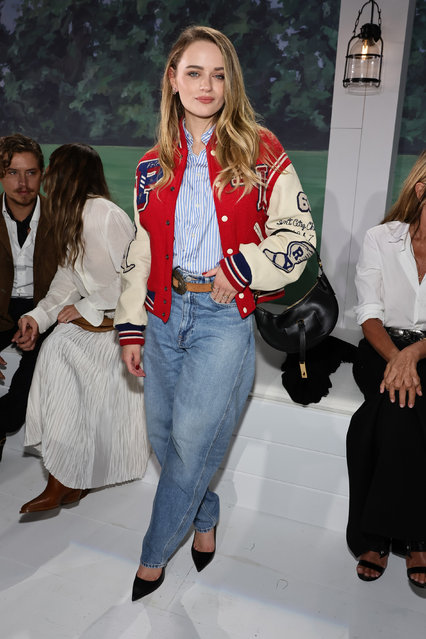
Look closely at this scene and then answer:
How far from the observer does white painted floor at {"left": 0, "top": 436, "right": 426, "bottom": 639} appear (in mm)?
1964

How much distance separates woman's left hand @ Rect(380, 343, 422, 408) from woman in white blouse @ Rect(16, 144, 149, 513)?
1.13 m

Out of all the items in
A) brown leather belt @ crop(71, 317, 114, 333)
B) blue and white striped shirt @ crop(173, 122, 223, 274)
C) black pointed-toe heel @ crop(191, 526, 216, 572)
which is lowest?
black pointed-toe heel @ crop(191, 526, 216, 572)

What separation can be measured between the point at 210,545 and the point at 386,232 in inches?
55.2

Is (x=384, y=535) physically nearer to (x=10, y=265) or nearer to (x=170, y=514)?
(x=170, y=514)

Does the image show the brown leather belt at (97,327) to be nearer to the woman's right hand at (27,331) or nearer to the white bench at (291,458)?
the woman's right hand at (27,331)

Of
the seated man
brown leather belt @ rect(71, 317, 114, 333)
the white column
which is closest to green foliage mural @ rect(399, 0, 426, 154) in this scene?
the white column

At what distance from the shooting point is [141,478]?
285 cm

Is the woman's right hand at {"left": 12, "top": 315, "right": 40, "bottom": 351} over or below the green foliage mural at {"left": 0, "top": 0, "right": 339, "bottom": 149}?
below

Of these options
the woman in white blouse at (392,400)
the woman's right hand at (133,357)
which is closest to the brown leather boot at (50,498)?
the woman's right hand at (133,357)

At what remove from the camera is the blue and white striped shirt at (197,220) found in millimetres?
1805

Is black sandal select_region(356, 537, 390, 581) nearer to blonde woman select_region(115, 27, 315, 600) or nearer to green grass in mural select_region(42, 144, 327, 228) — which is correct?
blonde woman select_region(115, 27, 315, 600)

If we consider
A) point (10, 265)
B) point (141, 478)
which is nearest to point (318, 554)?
point (141, 478)

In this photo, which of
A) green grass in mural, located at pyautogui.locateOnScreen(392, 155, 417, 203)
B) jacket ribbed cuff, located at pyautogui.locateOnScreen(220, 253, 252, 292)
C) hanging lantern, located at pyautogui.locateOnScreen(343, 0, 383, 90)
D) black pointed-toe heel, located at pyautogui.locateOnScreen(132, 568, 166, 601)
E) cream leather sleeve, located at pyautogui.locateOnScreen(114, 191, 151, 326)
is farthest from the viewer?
green grass in mural, located at pyautogui.locateOnScreen(392, 155, 417, 203)

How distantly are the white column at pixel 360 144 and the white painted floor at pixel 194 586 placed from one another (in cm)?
171
